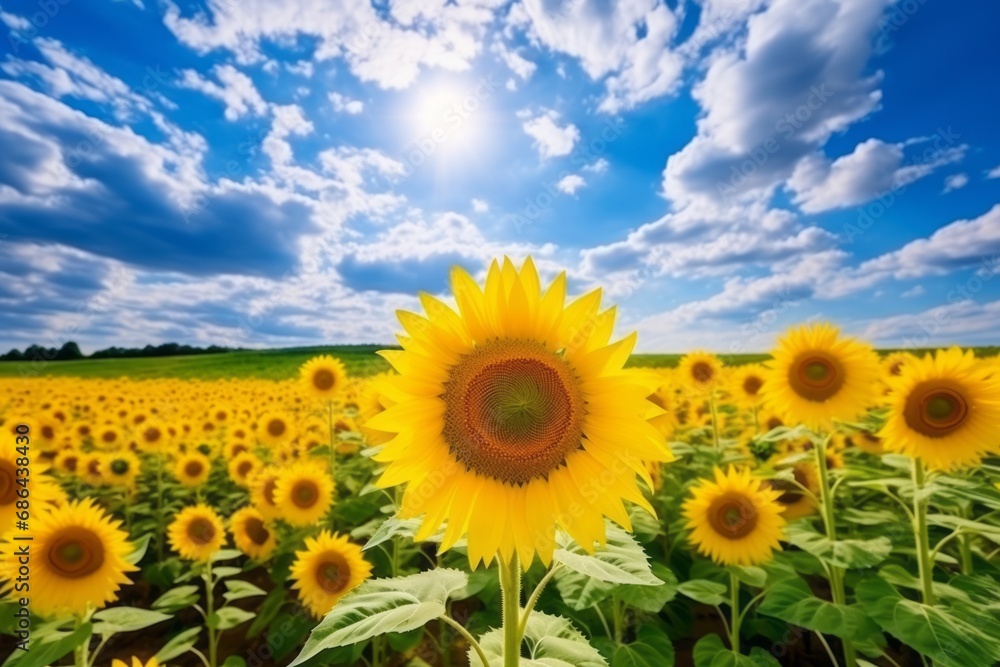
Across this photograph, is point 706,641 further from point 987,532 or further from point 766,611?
point 987,532

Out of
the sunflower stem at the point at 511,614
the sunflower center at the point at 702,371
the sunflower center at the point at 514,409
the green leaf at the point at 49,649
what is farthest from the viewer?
the sunflower center at the point at 702,371

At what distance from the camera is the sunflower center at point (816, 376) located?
469cm

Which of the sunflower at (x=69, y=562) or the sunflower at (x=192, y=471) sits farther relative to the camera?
the sunflower at (x=192, y=471)

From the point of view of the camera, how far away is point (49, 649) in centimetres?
296

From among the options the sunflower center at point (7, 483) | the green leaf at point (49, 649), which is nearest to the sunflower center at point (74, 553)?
the sunflower center at point (7, 483)

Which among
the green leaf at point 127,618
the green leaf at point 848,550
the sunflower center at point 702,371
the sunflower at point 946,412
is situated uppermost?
the sunflower center at point 702,371

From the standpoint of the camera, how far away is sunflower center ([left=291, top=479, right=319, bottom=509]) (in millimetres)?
5984

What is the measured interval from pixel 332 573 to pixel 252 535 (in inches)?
77.9

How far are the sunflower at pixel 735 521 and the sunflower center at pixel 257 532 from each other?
4683 mm

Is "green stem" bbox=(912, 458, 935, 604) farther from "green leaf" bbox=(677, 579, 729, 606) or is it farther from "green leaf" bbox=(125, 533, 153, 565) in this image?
"green leaf" bbox=(125, 533, 153, 565)

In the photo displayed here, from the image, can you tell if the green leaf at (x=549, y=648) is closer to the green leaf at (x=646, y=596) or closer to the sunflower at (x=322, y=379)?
the green leaf at (x=646, y=596)

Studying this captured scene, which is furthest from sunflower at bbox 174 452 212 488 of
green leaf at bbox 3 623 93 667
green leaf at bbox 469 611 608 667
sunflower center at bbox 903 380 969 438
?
sunflower center at bbox 903 380 969 438

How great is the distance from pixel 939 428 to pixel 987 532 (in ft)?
2.71

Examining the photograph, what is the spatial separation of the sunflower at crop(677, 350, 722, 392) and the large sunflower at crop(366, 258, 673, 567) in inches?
270
